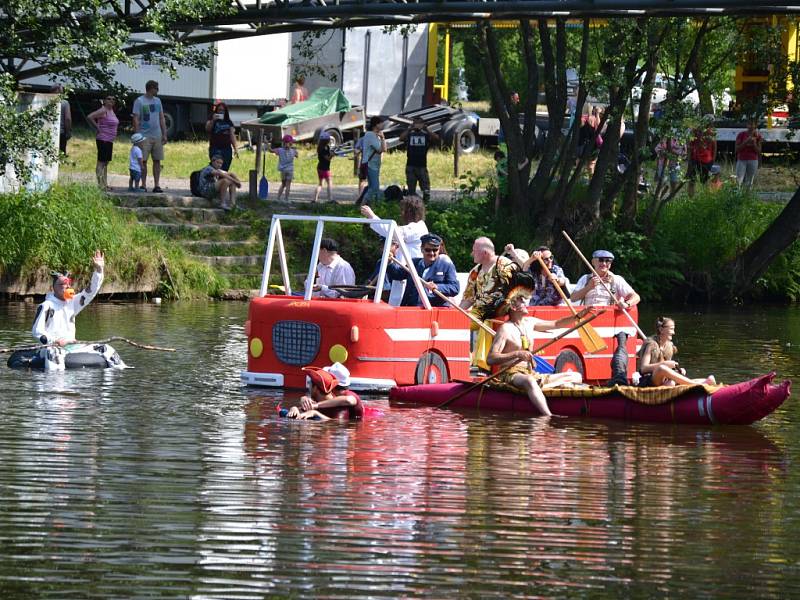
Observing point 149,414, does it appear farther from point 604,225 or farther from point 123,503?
point 604,225

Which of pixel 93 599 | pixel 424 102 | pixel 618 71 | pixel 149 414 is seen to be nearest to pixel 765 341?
pixel 618 71

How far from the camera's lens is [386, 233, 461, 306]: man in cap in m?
16.7

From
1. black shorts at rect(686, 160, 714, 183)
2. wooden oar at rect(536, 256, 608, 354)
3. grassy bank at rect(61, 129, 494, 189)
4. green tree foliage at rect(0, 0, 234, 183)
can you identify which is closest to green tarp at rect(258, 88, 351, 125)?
grassy bank at rect(61, 129, 494, 189)

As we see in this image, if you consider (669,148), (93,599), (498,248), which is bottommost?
(93,599)

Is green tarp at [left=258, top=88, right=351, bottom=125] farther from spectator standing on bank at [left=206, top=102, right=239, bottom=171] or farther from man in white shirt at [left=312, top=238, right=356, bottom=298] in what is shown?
man in white shirt at [left=312, top=238, right=356, bottom=298]

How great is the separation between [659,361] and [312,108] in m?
23.8

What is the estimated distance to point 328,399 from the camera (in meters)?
14.7

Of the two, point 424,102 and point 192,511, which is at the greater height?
point 424,102

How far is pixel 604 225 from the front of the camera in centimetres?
2917

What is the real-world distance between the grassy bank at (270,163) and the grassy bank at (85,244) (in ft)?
23.3

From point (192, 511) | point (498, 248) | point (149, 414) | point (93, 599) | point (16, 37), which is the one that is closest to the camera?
point (93, 599)

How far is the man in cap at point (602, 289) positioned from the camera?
18141 mm

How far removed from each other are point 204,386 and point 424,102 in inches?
1053

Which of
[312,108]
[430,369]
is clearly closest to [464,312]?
[430,369]
